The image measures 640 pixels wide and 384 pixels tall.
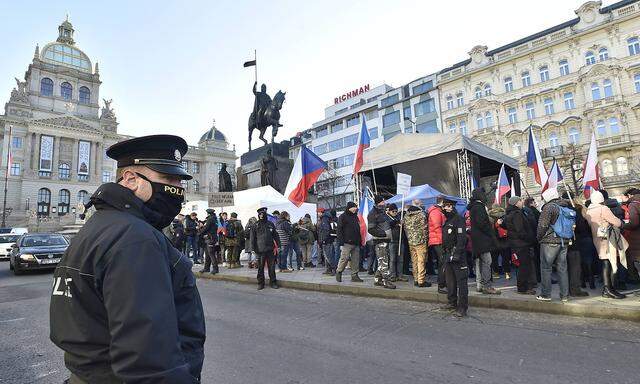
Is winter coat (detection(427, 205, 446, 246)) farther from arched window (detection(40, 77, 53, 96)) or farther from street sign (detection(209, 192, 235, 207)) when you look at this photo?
arched window (detection(40, 77, 53, 96))

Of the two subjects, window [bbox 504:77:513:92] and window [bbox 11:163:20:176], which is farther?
window [bbox 11:163:20:176]

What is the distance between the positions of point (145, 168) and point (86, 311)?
635mm

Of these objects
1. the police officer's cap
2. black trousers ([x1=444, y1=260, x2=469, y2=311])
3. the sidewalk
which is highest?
the police officer's cap

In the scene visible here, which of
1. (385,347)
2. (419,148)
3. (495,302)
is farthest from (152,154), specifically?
(419,148)

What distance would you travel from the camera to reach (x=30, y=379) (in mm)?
3693

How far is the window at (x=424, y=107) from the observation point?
49250 millimetres

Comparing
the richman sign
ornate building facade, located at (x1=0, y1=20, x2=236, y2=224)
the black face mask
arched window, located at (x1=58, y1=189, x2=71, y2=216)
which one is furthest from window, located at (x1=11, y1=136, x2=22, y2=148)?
the black face mask

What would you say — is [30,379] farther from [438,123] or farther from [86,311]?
[438,123]

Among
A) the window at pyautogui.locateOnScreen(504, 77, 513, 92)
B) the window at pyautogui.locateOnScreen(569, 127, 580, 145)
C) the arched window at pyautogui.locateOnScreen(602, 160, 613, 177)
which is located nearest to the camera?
the arched window at pyautogui.locateOnScreen(602, 160, 613, 177)

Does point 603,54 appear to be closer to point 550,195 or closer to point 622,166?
point 622,166

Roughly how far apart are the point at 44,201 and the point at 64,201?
288 cm

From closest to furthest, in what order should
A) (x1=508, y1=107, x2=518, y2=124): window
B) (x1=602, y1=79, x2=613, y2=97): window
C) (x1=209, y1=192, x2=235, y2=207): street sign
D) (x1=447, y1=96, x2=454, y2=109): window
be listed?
(x1=209, y1=192, x2=235, y2=207): street sign
(x1=602, y1=79, x2=613, y2=97): window
(x1=508, y1=107, x2=518, y2=124): window
(x1=447, y1=96, x2=454, y2=109): window

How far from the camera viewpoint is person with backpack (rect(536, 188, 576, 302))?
617 centimetres

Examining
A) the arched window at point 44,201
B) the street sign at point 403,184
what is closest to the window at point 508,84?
the street sign at point 403,184
